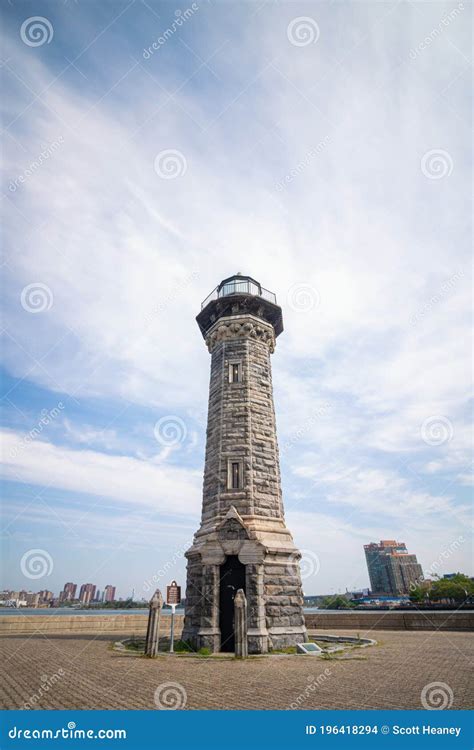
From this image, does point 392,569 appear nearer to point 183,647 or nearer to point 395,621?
point 395,621

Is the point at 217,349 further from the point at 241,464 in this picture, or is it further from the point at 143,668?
the point at 143,668

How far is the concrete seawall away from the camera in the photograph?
22.4 m

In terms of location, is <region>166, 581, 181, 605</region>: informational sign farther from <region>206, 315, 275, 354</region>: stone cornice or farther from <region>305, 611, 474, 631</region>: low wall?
<region>305, 611, 474, 631</region>: low wall

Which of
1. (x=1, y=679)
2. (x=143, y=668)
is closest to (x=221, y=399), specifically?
(x=143, y=668)

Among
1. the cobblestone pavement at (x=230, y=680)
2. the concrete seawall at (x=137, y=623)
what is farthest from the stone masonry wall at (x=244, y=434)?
the concrete seawall at (x=137, y=623)

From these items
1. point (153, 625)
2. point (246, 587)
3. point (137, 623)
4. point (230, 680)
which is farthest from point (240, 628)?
point (137, 623)

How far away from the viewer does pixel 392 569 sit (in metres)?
112

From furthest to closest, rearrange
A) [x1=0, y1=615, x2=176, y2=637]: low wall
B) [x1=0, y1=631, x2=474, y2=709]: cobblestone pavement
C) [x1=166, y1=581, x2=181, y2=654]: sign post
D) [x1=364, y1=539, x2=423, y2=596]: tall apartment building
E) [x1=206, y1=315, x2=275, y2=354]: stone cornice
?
[x1=364, y1=539, x2=423, y2=596]: tall apartment building → [x1=0, y1=615, x2=176, y2=637]: low wall → [x1=206, y1=315, x2=275, y2=354]: stone cornice → [x1=166, y1=581, x2=181, y2=654]: sign post → [x1=0, y1=631, x2=474, y2=709]: cobblestone pavement

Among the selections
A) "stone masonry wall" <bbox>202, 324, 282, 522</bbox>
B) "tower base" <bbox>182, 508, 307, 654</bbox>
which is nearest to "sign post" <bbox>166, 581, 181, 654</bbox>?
"tower base" <bbox>182, 508, 307, 654</bbox>

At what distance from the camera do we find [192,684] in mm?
8203

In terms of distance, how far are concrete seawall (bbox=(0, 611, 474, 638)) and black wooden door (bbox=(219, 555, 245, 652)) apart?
37.4 feet

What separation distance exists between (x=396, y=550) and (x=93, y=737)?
451ft

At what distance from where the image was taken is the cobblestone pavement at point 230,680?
6816 millimetres

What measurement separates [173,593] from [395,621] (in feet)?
62.4
